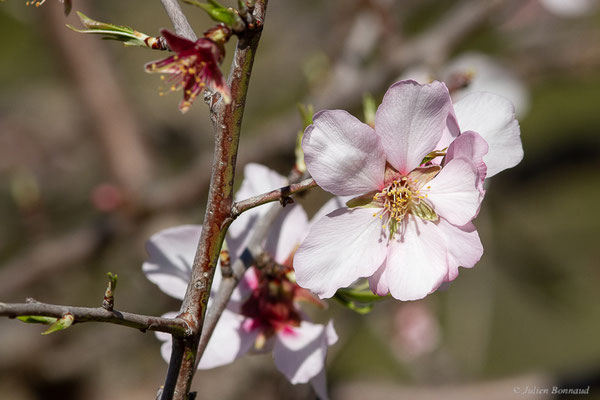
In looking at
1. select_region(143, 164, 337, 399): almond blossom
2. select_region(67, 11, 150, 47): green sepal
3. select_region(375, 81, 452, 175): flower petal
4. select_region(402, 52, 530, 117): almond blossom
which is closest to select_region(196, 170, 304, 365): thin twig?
select_region(143, 164, 337, 399): almond blossom

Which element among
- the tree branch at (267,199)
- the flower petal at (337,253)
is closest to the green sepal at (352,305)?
the flower petal at (337,253)

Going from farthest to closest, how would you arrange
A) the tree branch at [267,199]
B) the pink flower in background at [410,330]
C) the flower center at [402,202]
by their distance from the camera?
the pink flower in background at [410,330] → the flower center at [402,202] → the tree branch at [267,199]

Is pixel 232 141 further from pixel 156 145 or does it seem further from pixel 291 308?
pixel 156 145

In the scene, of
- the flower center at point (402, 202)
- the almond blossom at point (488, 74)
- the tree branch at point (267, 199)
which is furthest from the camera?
the almond blossom at point (488, 74)

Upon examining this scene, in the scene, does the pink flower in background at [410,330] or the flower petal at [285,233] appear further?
the pink flower in background at [410,330]

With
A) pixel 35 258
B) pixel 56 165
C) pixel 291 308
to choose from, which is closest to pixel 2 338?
pixel 35 258

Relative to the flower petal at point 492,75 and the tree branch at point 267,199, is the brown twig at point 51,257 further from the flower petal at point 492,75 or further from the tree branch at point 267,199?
the tree branch at point 267,199
